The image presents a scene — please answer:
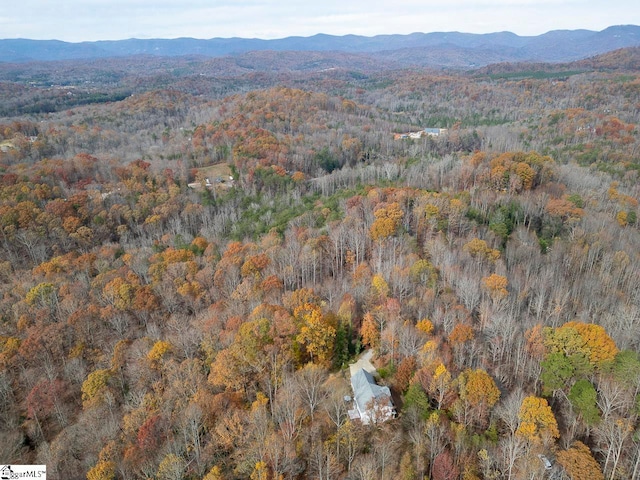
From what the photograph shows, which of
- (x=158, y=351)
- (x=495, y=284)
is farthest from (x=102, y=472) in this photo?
(x=495, y=284)

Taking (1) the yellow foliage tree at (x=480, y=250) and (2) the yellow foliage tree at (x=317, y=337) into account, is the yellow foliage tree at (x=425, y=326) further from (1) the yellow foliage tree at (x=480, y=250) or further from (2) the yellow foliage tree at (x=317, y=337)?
(1) the yellow foliage tree at (x=480, y=250)

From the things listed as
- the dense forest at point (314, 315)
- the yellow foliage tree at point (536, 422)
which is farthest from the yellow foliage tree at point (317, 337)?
the yellow foliage tree at point (536, 422)

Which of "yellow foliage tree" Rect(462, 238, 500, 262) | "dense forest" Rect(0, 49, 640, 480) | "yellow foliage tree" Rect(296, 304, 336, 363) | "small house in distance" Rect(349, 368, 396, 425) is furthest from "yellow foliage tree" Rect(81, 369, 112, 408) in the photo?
"yellow foliage tree" Rect(462, 238, 500, 262)

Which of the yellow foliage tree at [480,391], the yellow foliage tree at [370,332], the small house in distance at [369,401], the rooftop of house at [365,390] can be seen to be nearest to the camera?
the yellow foliage tree at [480,391]

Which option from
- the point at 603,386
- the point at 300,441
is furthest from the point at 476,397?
the point at 300,441

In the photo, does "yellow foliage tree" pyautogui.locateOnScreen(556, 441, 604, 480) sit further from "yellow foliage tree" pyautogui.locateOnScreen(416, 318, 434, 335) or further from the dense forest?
"yellow foliage tree" pyautogui.locateOnScreen(416, 318, 434, 335)
